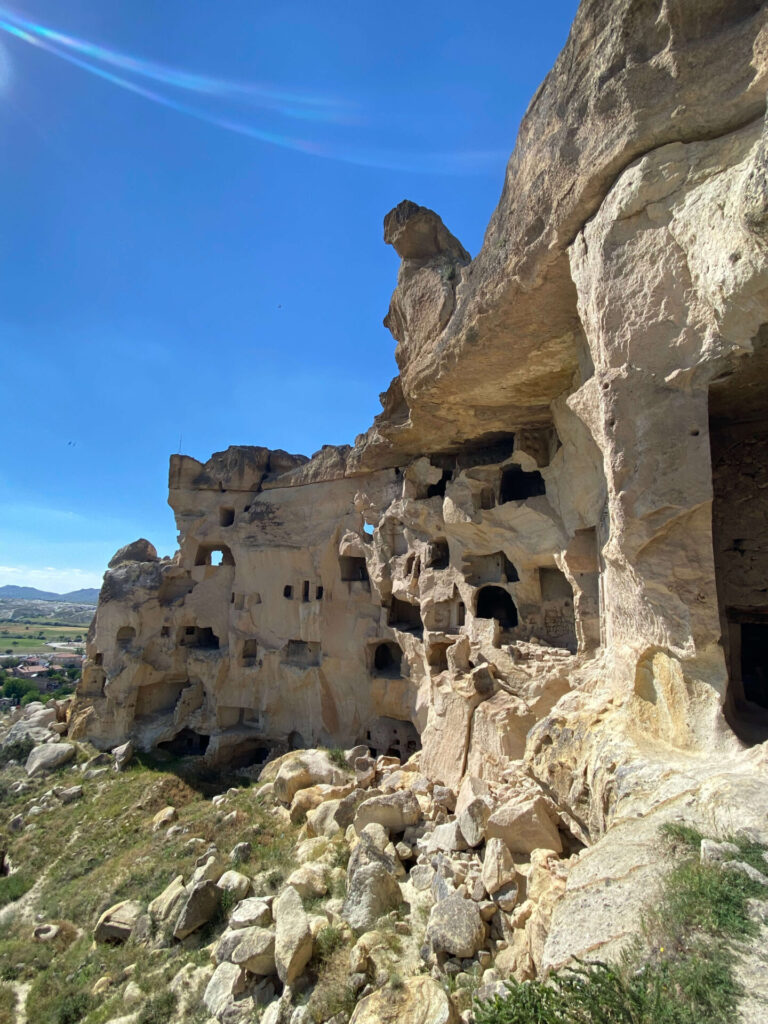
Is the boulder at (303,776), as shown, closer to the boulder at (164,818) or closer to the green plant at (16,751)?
the boulder at (164,818)

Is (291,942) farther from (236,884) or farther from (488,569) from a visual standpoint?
(488,569)

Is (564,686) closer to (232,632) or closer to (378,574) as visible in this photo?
(378,574)

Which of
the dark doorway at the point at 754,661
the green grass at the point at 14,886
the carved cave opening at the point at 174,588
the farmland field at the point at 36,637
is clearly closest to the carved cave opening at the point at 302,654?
the carved cave opening at the point at 174,588

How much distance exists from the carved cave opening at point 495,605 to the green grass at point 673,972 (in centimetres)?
829

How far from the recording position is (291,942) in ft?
15.7

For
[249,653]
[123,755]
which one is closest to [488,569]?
[249,653]

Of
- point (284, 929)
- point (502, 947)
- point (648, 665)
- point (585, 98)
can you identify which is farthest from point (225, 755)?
point (585, 98)

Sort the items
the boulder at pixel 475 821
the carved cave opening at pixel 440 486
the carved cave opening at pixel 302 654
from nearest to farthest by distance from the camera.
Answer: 1. the boulder at pixel 475 821
2. the carved cave opening at pixel 440 486
3. the carved cave opening at pixel 302 654

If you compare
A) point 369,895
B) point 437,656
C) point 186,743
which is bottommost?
point 186,743

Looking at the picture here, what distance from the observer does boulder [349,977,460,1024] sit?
11.1 feet

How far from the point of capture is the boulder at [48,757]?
49.7ft

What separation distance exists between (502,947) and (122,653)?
16235 millimetres

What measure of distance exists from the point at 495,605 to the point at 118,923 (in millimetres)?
8209

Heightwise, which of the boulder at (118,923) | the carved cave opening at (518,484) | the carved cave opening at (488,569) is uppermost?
the carved cave opening at (518,484)
